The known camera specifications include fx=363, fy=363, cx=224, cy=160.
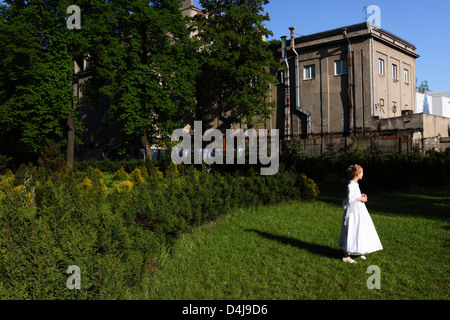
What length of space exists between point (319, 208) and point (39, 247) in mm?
9266

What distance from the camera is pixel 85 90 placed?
28.0 metres

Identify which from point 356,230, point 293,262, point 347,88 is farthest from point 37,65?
point 347,88

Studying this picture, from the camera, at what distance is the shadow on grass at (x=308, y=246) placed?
6707 mm

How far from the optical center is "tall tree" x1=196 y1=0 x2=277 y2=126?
29.4m

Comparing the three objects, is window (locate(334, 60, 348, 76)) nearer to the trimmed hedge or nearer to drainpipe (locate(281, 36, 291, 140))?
drainpipe (locate(281, 36, 291, 140))

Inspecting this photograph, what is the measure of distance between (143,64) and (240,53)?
8.55 m

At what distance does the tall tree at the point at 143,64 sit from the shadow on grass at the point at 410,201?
49.4 feet

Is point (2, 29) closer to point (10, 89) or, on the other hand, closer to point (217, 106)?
point (10, 89)

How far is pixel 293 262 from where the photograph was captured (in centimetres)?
614

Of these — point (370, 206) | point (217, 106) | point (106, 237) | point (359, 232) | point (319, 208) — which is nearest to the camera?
point (106, 237)

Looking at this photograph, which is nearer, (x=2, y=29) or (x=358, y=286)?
(x=358, y=286)

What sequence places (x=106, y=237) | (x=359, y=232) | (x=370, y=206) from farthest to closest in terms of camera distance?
(x=370, y=206), (x=359, y=232), (x=106, y=237)
